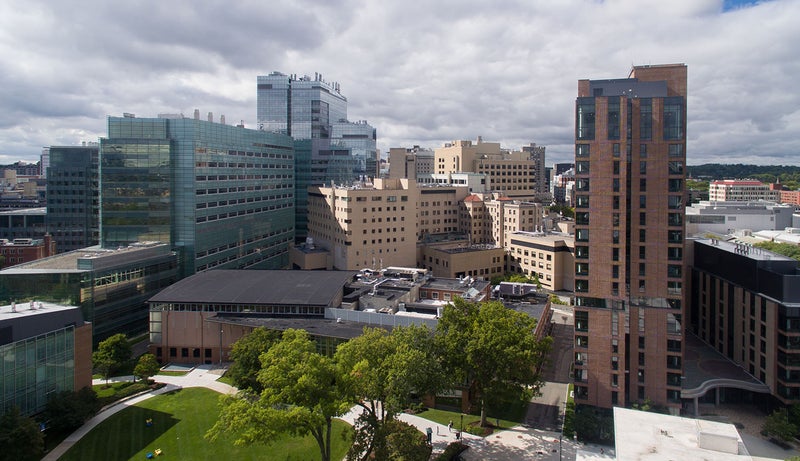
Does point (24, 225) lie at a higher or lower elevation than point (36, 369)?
higher

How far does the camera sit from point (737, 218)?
147 metres

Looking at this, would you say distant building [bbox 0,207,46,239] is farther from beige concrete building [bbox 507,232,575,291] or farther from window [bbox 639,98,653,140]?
window [bbox 639,98,653,140]

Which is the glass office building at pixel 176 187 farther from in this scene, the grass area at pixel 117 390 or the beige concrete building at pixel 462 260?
the beige concrete building at pixel 462 260

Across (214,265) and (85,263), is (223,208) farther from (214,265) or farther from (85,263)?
(85,263)

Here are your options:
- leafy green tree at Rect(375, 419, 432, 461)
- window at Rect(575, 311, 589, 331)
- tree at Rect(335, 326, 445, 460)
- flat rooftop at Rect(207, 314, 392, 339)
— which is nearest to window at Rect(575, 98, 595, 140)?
window at Rect(575, 311, 589, 331)

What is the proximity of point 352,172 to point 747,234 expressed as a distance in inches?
4051

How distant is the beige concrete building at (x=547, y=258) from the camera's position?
118125 millimetres

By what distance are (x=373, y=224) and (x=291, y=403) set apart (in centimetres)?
7676

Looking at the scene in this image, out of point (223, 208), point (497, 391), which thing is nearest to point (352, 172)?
point (223, 208)

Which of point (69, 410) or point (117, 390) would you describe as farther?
point (117, 390)

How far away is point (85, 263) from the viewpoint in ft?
257

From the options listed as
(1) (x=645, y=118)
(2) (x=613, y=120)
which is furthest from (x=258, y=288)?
(1) (x=645, y=118)

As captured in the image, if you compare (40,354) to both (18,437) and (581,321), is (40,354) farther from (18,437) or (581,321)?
(581,321)

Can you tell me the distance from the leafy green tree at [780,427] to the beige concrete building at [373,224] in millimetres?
74735
